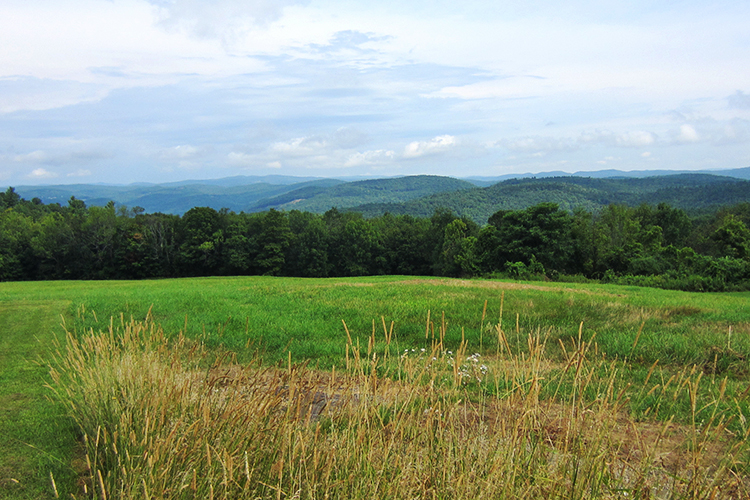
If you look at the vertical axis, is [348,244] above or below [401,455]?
below

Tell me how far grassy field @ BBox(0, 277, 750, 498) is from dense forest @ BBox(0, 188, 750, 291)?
27.0 m

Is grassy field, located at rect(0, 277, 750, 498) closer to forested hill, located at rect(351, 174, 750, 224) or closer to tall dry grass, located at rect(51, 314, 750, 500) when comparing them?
tall dry grass, located at rect(51, 314, 750, 500)

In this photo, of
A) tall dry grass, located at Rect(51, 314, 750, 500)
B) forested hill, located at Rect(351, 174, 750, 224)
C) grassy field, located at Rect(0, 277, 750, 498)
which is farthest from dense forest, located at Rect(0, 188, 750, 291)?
forested hill, located at Rect(351, 174, 750, 224)

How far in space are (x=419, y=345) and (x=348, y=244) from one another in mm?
51490

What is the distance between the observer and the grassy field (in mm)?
4082

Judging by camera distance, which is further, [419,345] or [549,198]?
[549,198]

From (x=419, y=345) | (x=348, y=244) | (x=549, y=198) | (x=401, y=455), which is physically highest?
(x=549, y=198)

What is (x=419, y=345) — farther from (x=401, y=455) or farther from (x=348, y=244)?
(x=348, y=244)

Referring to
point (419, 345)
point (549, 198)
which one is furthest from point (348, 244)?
point (549, 198)

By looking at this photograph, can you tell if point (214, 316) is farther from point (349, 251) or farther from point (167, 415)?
point (349, 251)

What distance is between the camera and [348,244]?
60625mm

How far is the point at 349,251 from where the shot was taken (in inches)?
2372

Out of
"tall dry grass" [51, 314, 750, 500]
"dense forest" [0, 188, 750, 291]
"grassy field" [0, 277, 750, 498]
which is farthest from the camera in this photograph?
"dense forest" [0, 188, 750, 291]

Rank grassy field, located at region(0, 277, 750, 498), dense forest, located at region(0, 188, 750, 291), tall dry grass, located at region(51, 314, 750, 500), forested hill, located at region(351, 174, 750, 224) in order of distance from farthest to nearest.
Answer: forested hill, located at region(351, 174, 750, 224) → dense forest, located at region(0, 188, 750, 291) → grassy field, located at region(0, 277, 750, 498) → tall dry grass, located at region(51, 314, 750, 500)
